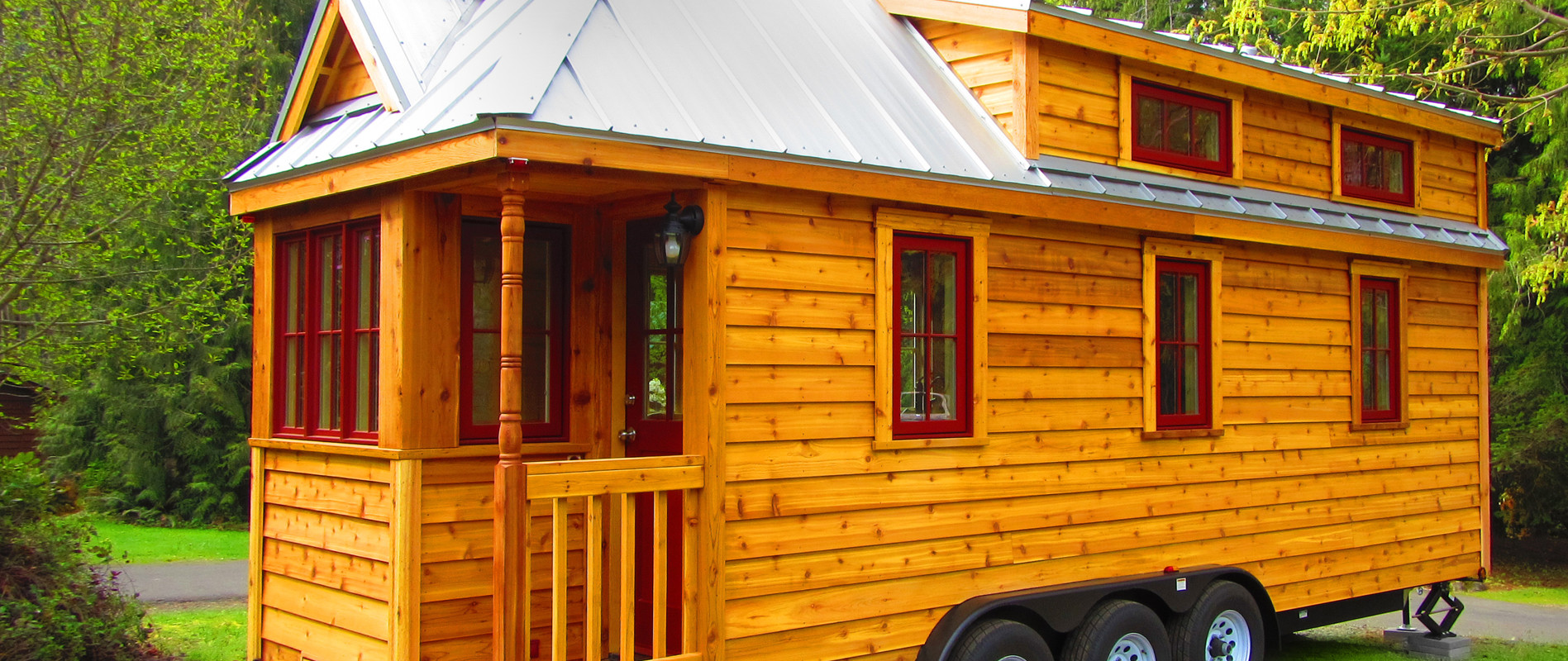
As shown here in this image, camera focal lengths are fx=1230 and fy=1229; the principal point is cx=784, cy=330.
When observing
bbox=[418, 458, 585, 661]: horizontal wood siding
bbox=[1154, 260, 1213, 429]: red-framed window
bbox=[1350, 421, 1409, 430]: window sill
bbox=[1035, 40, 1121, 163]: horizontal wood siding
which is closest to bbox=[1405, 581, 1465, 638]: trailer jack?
bbox=[1350, 421, 1409, 430]: window sill

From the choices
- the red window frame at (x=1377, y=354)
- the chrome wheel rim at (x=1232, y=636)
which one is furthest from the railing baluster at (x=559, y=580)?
the red window frame at (x=1377, y=354)

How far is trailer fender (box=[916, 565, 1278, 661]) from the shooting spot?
660cm

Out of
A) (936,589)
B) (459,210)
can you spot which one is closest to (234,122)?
(459,210)

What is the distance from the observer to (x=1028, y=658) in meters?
6.84

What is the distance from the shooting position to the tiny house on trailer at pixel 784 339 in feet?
18.9

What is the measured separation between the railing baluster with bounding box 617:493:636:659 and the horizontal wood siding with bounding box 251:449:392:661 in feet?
4.21

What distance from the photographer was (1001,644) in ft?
21.9

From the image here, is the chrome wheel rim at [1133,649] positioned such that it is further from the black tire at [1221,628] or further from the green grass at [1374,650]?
the green grass at [1374,650]

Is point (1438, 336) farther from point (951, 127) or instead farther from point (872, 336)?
point (872, 336)

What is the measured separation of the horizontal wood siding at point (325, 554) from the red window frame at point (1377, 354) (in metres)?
7.20

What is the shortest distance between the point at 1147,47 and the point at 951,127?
1676mm

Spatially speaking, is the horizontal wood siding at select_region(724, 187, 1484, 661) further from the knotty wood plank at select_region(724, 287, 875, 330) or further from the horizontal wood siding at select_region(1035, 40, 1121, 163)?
the horizontal wood siding at select_region(1035, 40, 1121, 163)

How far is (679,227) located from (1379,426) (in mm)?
6358

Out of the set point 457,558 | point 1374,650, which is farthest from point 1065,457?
point 1374,650
